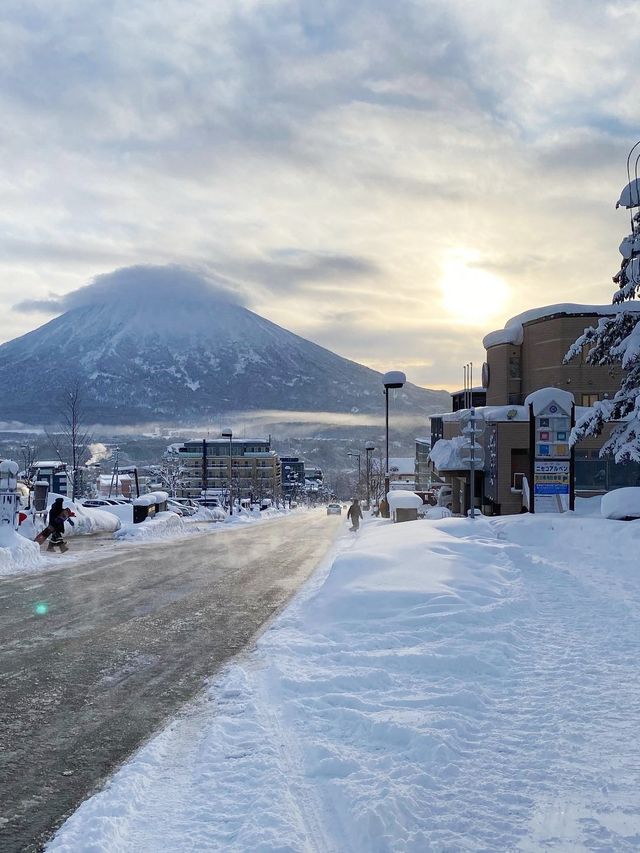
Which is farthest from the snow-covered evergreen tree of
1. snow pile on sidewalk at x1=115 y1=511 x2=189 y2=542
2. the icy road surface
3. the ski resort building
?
snow pile on sidewalk at x1=115 y1=511 x2=189 y2=542

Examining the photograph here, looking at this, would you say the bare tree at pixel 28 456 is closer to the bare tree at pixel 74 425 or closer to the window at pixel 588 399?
the bare tree at pixel 74 425

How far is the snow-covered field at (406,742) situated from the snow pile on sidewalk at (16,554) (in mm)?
9169

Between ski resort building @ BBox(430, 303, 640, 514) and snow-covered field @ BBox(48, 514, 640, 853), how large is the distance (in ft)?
88.3

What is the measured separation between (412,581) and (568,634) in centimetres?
302

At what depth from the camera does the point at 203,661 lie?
310 inches

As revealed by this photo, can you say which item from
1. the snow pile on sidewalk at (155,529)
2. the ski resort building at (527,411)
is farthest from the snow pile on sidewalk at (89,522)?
the ski resort building at (527,411)

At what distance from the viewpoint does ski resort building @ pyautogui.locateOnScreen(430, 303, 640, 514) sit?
34.8m

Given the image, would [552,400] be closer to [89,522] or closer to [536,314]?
[89,522]

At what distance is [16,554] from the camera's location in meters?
16.7

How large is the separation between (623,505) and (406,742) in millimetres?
13031

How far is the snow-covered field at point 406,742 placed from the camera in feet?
12.9

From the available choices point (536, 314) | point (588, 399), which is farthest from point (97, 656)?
point (536, 314)

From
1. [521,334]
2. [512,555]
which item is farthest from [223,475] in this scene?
[512,555]

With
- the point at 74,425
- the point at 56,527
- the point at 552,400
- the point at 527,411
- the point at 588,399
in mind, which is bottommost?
the point at 56,527
